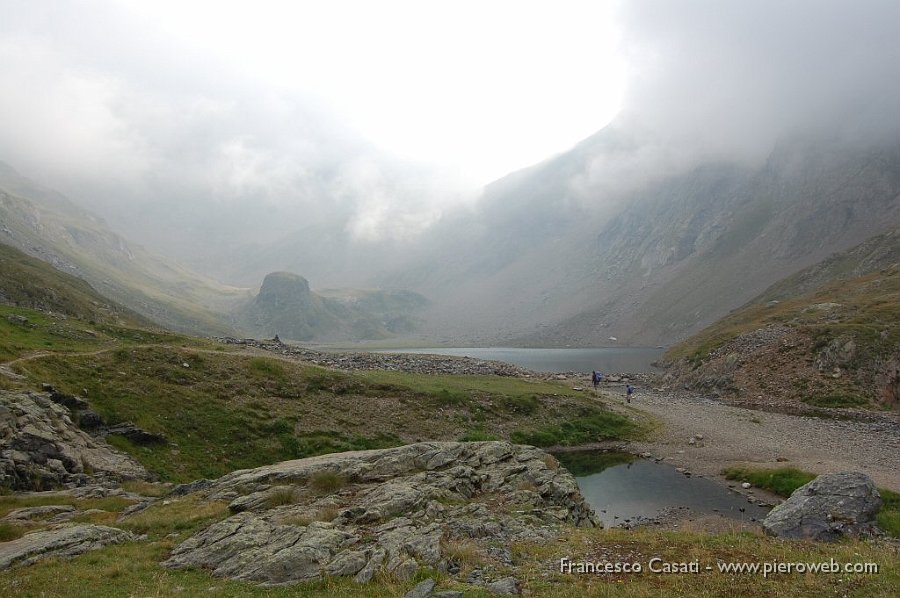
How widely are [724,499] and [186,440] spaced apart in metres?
40.6

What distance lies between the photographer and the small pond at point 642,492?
32625 mm

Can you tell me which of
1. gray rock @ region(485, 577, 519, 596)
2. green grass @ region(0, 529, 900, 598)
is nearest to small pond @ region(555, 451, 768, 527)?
green grass @ region(0, 529, 900, 598)

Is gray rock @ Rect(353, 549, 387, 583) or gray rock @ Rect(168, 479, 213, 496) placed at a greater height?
gray rock @ Rect(353, 549, 387, 583)

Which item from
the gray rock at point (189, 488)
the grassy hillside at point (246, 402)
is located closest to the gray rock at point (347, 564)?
the gray rock at point (189, 488)

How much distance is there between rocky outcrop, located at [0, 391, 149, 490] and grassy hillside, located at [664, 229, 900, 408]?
78934 mm

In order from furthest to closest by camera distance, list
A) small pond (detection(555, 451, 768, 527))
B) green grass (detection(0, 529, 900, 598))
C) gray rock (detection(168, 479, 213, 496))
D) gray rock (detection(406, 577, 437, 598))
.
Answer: small pond (detection(555, 451, 768, 527)) < gray rock (detection(168, 479, 213, 496)) < gray rock (detection(406, 577, 437, 598)) < green grass (detection(0, 529, 900, 598))

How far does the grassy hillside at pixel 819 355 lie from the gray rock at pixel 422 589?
7052cm

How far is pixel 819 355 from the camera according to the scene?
229ft

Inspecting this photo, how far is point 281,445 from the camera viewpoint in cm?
3834

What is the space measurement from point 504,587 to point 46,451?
28.2 metres

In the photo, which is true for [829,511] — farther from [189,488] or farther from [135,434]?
[135,434]

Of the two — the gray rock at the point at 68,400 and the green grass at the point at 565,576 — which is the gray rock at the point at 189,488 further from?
the gray rock at the point at 68,400

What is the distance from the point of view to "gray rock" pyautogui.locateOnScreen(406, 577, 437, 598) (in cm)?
1303

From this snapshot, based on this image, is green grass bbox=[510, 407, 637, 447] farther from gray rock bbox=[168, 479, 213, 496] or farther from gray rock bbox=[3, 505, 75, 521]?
gray rock bbox=[3, 505, 75, 521]
